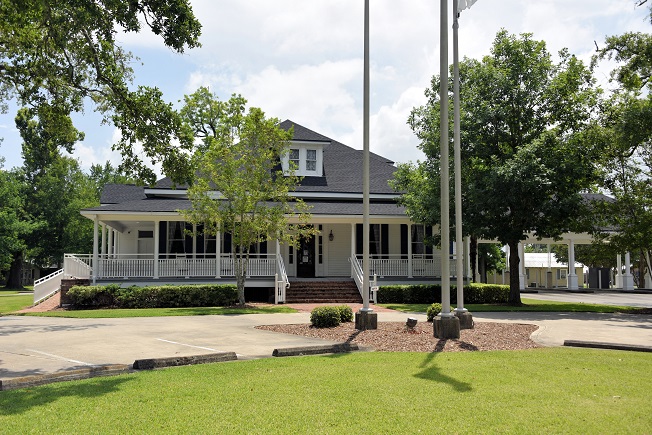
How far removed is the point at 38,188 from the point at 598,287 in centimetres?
4857

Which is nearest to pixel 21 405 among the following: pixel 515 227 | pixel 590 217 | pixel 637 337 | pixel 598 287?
pixel 637 337

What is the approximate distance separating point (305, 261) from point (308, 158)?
17.7ft

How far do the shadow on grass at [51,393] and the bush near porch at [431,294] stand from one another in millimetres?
17714

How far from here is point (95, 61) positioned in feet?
49.1

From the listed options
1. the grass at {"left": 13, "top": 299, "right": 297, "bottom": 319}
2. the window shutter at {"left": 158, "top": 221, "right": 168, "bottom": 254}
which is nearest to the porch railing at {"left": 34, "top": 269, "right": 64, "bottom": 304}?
the grass at {"left": 13, "top": 299, "right": 297, "bottom": 319}

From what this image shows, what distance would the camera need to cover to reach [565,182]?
2147 cm

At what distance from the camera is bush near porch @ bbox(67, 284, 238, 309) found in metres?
23.0

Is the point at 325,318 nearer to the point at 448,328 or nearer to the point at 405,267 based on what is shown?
the point at 448,328

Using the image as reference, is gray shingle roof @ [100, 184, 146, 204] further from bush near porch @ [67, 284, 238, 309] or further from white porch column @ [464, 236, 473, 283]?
white porch column @ [464, 236, 473, 283]

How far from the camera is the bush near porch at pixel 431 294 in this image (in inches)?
997

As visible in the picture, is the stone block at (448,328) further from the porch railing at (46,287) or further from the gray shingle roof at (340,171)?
the porch railing at (46,287)

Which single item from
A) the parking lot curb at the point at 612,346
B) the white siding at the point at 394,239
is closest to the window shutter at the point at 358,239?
the white siding at the point at 394,239

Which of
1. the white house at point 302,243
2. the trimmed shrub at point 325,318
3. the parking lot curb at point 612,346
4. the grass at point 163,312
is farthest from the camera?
the white house at point 302,243

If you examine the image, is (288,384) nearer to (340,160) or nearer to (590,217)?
(590,217)
